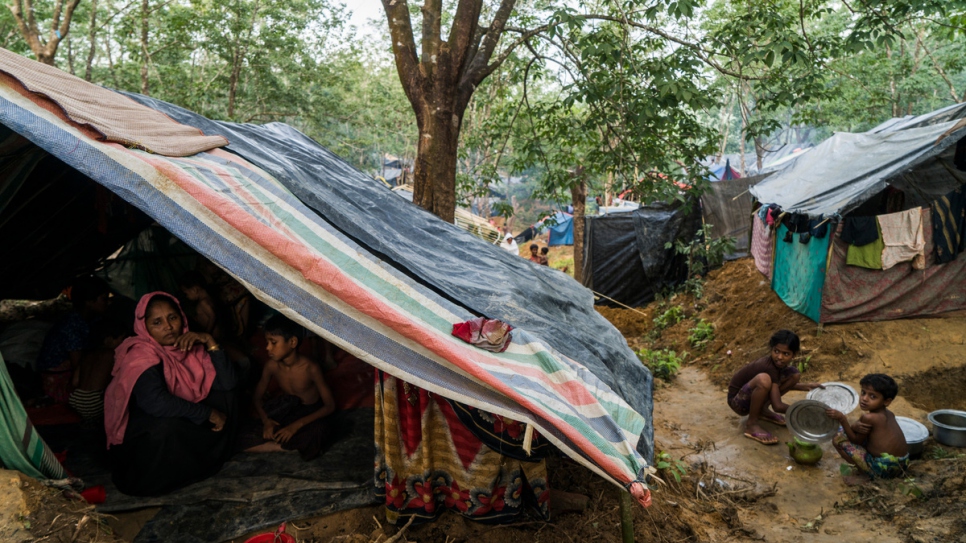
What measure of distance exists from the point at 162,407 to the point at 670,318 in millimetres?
8151

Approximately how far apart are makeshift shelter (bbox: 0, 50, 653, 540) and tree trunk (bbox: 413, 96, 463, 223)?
1.84m

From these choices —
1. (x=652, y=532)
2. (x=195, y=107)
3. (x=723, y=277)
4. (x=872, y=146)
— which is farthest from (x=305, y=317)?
(x=195, y=107)

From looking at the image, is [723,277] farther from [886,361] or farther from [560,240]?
[560,240]

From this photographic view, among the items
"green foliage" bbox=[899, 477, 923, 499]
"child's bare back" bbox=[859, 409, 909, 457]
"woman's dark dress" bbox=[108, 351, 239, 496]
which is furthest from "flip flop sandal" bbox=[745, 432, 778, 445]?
"woman's dark dress" bbox=[108, 351, 239, 496]

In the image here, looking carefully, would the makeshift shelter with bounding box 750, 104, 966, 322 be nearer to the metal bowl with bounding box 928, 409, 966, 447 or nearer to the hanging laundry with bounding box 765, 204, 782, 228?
the hanging laundry with bounding box 765, 204, 782, 228

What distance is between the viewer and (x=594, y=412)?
2439 millimetres

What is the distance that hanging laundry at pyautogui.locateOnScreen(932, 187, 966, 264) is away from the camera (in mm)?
5617

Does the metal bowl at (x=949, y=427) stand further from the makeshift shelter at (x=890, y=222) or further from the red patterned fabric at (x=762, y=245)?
the red patterned fabric at (x=762, y=245)

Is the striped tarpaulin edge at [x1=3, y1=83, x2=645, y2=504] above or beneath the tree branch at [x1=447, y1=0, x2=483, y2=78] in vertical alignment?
beneath

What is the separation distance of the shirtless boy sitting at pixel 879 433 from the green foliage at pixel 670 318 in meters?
5.59

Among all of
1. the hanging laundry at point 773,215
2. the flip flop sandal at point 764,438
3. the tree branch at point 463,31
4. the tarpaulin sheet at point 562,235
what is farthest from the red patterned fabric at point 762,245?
the tarpaulin sheet at point 562,235

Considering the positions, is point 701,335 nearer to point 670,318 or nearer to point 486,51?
point 670,318

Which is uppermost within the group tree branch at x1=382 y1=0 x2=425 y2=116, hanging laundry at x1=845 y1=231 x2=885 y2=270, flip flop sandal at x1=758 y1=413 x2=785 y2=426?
tree branch at x1=382 y1=0 x2=425 y2=116

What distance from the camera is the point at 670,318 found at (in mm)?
9602
